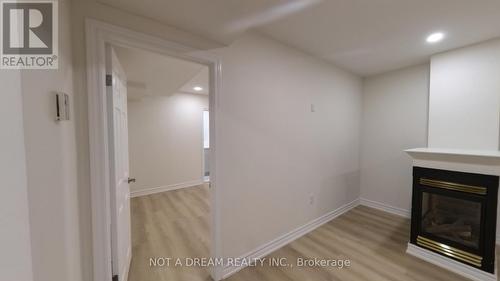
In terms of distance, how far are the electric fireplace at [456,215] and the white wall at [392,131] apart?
96 cm

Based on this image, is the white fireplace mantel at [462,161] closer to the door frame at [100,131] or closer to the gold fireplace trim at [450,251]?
the gold fireplace trim at [450,251]

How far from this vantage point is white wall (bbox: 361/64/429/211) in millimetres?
3000

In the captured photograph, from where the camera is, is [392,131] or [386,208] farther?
[386,208]

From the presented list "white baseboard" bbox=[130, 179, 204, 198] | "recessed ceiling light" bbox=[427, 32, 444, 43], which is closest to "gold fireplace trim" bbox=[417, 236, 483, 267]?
"recessed ceiling light" bbox=[427, 32, 444, 43]

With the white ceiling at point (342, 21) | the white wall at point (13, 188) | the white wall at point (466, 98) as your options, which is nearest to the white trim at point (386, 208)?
the white wall at point (466, 98)

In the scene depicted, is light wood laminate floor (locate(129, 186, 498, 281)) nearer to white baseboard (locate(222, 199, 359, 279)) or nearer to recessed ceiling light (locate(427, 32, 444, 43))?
white baseboard (locate(222, 199, 359, 279))

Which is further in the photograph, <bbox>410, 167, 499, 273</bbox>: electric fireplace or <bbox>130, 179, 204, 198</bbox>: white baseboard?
<bbox>130, 179, 204, 198</bbox>: white baseboard

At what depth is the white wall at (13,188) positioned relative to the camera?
0.61m

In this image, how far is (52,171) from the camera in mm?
861

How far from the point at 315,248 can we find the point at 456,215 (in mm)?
1632

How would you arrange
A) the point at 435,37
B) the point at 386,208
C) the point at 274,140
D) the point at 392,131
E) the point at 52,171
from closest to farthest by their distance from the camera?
the point at 52,171
the point at 435,37
the point at 274,140
the point at 392,131
the point at 386,208

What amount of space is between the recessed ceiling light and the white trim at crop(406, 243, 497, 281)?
2398 millimetres

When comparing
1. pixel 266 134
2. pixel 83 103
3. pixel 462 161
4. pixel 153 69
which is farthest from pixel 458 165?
pixel 153 69

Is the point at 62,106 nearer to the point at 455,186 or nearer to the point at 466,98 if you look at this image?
the point at 455,186
